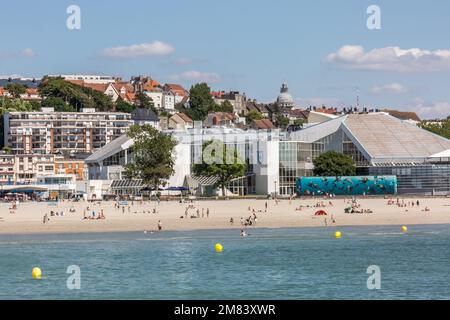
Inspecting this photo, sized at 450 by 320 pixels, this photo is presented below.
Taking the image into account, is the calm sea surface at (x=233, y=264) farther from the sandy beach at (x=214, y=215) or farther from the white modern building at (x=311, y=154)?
the white modern building at (x=311, y=154)

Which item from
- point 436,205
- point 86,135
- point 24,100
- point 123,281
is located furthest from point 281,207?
point 24,100

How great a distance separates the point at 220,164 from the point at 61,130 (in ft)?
234

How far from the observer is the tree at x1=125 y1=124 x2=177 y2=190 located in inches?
3954

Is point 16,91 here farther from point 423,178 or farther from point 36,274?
point 36,274

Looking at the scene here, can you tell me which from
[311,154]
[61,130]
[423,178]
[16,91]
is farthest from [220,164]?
[16,91]

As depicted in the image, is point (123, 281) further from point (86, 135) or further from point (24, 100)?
point (24, 100)

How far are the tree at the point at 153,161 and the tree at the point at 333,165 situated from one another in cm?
1666

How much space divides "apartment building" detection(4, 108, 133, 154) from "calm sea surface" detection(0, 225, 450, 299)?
10165 cm

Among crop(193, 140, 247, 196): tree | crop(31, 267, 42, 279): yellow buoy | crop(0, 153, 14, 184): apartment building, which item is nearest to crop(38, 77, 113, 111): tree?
crop(0, 153, 14, 184): apartment building

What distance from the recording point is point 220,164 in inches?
3907

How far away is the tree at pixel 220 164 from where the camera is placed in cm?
9894

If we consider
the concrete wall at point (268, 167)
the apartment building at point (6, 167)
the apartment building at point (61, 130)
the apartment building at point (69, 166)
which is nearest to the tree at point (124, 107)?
the apartment building at point (61, 130)

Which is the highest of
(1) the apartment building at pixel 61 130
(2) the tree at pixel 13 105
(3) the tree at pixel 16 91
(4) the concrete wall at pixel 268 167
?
(3) the tree at pixel 16 91

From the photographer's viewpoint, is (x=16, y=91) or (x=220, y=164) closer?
(x=220, y=164)
